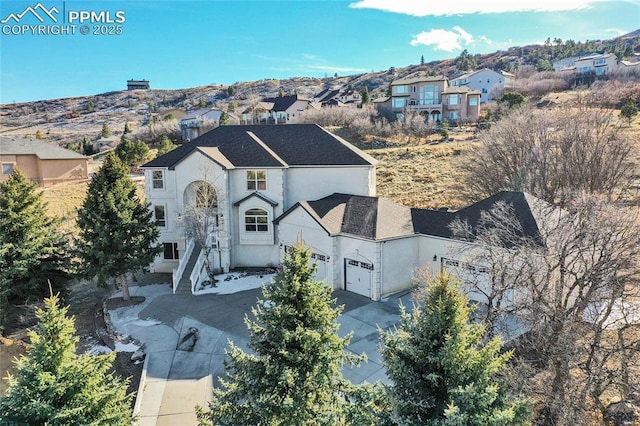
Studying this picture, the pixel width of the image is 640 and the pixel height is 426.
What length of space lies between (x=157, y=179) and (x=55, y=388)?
20819 mm

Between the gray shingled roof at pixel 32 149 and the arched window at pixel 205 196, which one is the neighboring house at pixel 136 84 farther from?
the arched window at pixel 205 196

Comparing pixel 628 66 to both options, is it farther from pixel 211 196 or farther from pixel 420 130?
pixel 211 196

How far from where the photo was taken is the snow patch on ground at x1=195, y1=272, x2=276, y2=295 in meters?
23.6

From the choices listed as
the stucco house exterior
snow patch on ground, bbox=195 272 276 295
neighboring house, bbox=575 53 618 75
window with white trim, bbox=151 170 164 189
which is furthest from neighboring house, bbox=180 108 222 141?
neighboring house, bbox=575 53 618 75

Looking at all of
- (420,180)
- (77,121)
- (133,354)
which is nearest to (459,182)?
(420,180)

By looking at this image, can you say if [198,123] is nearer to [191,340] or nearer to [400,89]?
[400,89]

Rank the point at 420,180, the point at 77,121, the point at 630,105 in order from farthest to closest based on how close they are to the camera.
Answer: the point at 77,121
the point at 630,105
the point at 420,180

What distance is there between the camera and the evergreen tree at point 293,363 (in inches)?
367

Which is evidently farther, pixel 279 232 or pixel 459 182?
pixel 459 182

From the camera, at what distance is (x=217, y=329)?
→ 18609mm

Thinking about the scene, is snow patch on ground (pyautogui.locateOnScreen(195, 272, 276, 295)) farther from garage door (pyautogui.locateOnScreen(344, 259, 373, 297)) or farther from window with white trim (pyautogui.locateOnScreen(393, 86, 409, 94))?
window with white trim (pyautogui.locateOnScreen(393, 86, 409, 94))

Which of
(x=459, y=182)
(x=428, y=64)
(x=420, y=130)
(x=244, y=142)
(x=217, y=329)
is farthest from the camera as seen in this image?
(x=428, y=64)

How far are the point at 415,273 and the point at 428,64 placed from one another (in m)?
146

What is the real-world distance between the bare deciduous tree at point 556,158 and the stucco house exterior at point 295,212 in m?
9.78
